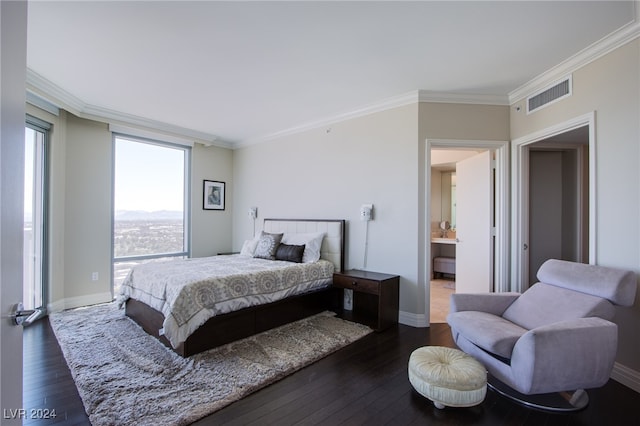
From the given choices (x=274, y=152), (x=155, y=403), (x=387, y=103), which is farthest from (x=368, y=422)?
(x=274, y=152)

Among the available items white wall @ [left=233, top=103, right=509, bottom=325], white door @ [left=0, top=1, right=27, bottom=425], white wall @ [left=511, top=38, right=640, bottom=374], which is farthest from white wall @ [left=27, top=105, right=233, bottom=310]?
white wall @ [left=511, top=38, right=640, bottom=374]

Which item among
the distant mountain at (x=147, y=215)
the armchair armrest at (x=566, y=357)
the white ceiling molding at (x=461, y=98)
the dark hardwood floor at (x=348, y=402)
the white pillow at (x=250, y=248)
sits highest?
the white ceiling molding at (x=461, y=98)

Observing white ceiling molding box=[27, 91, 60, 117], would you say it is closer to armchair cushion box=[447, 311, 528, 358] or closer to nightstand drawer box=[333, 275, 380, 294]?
nightstand drawer box=[333, 275, 380, 294]

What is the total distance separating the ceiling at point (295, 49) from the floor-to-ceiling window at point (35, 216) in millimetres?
580

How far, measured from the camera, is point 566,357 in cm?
187

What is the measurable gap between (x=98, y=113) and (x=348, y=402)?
4.67 meters

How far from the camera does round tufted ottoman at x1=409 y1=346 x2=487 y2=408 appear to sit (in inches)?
76.0

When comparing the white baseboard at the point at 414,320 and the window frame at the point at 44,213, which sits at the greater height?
the window frame at the point at 44,213

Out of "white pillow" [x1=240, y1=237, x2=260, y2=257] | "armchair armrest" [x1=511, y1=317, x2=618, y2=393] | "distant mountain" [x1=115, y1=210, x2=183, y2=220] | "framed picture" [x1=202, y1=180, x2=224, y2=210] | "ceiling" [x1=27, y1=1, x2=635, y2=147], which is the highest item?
"ceiling" [x1=27, y1=1, x2=635, y2=147]

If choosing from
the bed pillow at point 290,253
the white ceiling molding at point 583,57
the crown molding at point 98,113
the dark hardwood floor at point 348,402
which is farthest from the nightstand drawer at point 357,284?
the crown molding at point 98,113

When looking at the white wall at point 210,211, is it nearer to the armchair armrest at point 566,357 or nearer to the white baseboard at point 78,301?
the white baseboard at point 78,301

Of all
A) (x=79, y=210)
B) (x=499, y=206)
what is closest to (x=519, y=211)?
(x=499, y=206)

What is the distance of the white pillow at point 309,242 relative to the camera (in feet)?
13.5

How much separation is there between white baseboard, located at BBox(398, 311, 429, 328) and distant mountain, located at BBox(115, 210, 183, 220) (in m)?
4.11
